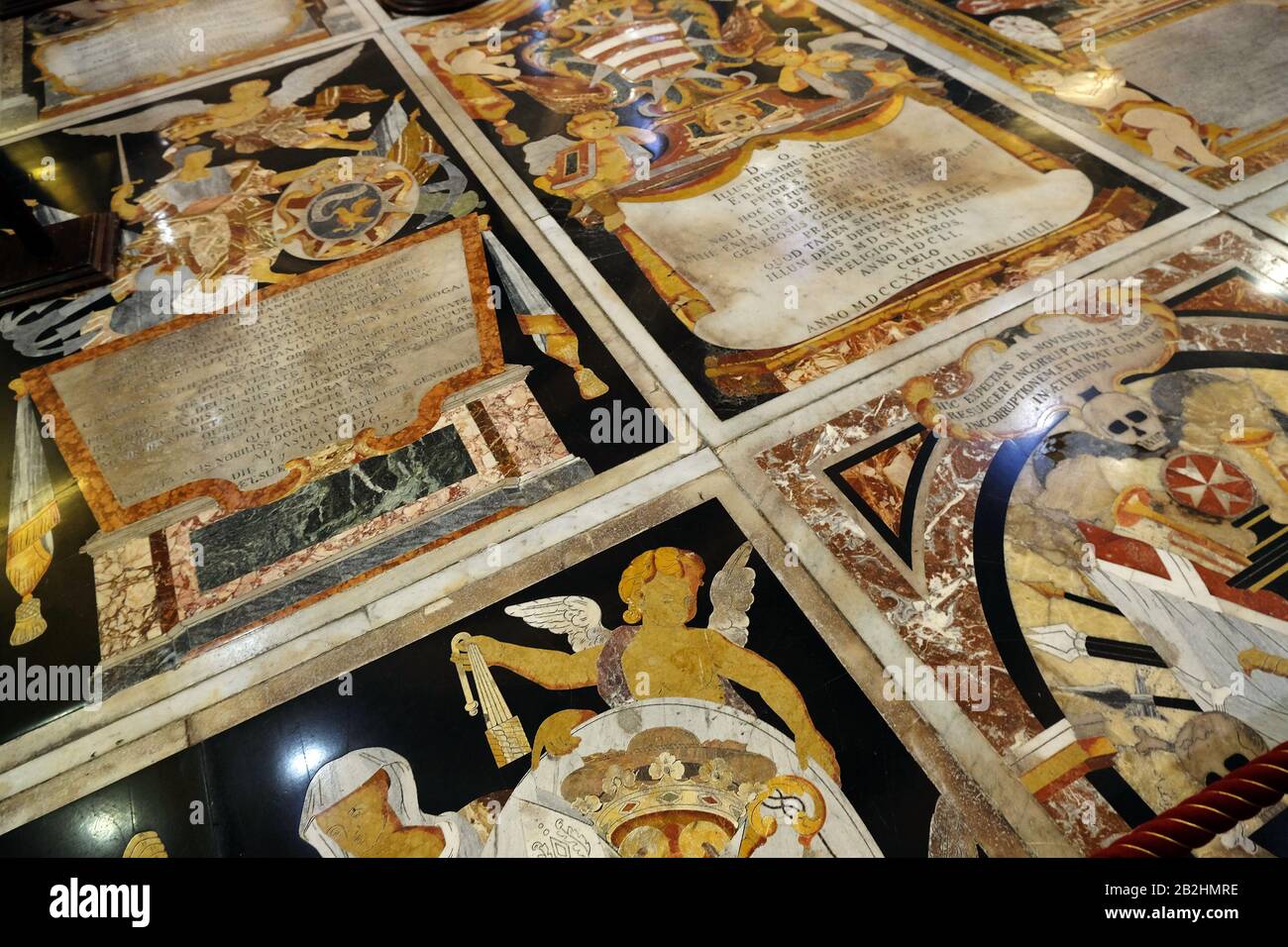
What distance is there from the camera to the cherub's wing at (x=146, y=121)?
18.4ft

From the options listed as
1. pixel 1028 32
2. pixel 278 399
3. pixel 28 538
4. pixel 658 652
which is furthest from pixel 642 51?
pixel 28 538

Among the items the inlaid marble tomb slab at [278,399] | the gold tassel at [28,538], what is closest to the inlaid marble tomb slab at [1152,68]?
the inlaid marble tomb slab at [278,399]

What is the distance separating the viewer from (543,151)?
500cm

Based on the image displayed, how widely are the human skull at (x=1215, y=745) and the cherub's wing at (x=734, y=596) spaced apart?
133 cm

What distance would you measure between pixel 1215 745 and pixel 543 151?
4.31 m

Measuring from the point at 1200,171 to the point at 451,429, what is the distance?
154 inches

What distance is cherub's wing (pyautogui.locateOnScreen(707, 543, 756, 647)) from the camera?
2906mm

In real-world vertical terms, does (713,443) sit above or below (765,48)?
below

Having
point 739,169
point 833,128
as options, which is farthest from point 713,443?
point 833,128

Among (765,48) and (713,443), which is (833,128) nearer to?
(765,48)

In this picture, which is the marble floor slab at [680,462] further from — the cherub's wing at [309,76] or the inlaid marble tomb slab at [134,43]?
the inlaid marble tomb slab at [134,43]

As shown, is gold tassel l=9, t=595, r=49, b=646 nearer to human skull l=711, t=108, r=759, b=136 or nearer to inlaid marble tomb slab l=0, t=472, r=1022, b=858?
inlaid marble tomb slab l=0, t=472, r=1022, b=858

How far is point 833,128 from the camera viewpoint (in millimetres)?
4785

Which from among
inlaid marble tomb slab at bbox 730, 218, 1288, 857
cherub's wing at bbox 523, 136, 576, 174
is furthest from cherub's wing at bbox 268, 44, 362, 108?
inlaid marble tomb slab at bbox 730, 218, 1288, 857
